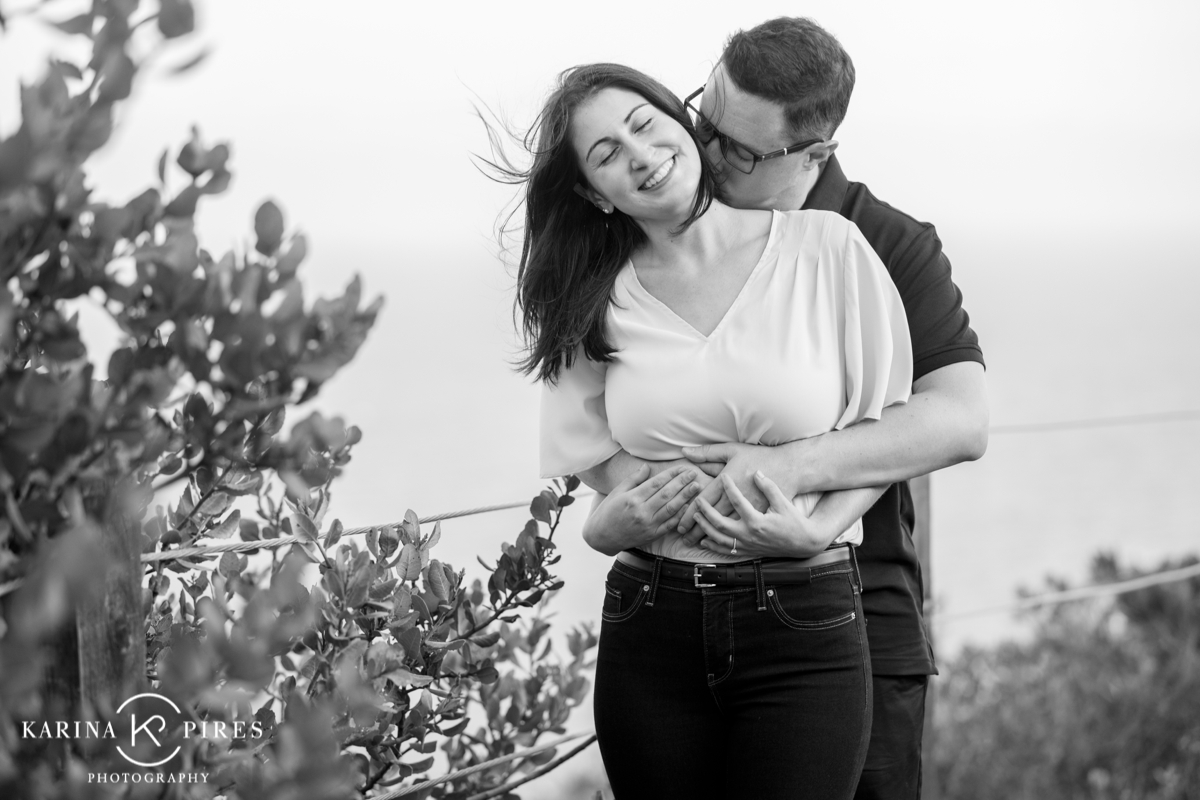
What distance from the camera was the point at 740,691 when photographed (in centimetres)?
159

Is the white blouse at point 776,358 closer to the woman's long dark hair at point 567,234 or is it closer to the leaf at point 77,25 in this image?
the woman's long dark hair at point 567,234

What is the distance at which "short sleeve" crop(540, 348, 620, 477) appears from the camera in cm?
179

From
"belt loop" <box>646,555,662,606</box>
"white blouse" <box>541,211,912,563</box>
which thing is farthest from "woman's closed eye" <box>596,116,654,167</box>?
"belt loop" <box>646,555,662,606</box>

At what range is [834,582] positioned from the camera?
1.62m

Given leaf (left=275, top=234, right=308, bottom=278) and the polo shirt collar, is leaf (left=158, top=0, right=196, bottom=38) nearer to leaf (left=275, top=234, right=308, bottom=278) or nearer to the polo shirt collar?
leaf (left=275, top=234, right=308, bottom=278)

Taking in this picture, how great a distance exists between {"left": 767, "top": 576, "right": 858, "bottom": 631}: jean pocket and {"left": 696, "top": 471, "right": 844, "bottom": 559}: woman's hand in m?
0.05

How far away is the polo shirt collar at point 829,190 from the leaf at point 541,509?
68 centimetres

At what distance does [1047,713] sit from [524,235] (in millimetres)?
4242

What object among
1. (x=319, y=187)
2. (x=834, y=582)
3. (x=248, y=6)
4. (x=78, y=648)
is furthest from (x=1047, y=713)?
(x=319, y=187)

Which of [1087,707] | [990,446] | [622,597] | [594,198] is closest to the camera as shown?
[622,597]

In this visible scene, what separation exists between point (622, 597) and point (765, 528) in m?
0.28

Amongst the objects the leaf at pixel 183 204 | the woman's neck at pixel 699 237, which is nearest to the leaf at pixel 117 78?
the leaf at pixel 183 204

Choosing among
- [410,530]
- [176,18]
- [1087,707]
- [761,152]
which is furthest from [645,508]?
[1087,707]

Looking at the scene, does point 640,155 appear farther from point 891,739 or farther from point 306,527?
point 891,739
